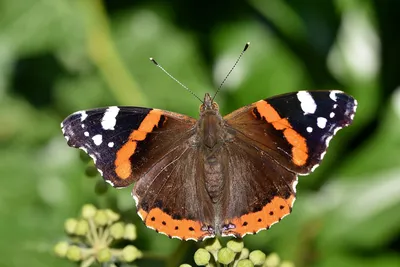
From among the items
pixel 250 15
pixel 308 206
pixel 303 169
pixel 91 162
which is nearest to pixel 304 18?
pixel 250 15

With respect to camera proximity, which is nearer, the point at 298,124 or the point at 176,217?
the point at 176,217

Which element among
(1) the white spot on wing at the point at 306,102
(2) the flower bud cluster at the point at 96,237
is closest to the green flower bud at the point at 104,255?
(2) the flower bud cluster at the point at 96,237

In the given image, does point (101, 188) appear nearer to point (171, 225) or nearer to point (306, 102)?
point (171, 225)

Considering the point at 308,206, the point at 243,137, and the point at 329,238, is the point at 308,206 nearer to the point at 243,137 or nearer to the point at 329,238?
the point at 329,238

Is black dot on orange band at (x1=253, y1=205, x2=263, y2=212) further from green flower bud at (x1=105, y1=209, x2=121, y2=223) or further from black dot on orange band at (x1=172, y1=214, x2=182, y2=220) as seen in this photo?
green flower bud at (x1=105, y1=209, x2=121, y2=223)

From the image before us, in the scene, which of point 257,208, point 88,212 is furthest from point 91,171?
point 257,208
